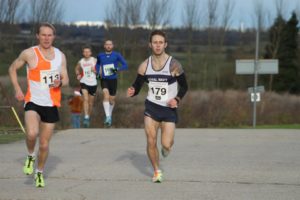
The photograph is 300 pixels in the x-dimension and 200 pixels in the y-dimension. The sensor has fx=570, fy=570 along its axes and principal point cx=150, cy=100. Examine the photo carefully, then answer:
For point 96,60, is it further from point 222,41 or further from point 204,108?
point 222,41

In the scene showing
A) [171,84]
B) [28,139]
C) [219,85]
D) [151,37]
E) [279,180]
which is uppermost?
[151,37]

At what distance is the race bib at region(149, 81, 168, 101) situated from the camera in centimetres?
802

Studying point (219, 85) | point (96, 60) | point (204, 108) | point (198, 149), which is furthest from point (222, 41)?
point (198, 149)

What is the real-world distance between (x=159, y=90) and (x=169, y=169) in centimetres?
168

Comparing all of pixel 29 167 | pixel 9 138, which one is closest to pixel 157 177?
pixel 29 167

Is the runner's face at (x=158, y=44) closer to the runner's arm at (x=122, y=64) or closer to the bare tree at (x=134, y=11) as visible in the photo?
the runner's arm at (x=122, y=64)

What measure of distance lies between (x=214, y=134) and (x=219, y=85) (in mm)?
37606

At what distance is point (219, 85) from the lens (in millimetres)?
51875

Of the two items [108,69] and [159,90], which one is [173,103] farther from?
[108,69]

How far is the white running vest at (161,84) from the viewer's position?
7977mm

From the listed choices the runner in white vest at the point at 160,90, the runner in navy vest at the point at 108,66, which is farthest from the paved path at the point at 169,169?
the runner in navy vest at the point at 108,66

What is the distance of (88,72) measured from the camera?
16.3 meters

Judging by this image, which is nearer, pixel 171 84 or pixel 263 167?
pixel 171 84

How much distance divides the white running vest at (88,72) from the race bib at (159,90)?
8.22 metres
